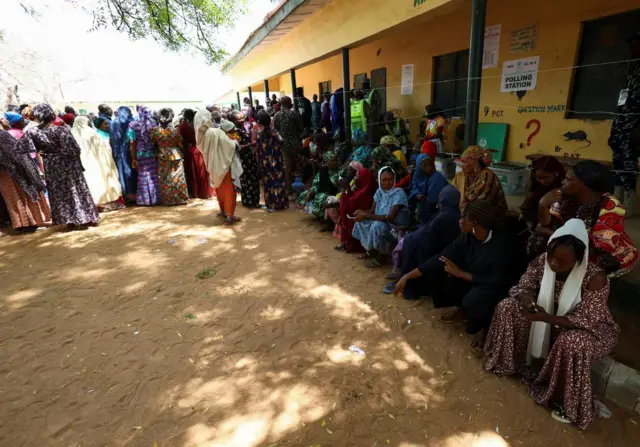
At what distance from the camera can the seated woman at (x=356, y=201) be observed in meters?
4.68

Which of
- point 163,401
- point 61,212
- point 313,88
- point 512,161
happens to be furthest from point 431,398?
point 313,88

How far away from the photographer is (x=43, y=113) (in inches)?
207

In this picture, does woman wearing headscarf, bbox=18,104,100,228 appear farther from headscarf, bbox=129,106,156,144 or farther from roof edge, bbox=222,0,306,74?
roof edge, bbox=222,0,306,74

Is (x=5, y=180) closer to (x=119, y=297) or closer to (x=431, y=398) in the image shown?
(x=119, y=297)

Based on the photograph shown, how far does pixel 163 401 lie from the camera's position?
248cm

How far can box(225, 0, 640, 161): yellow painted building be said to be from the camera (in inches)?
186

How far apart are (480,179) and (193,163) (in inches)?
238

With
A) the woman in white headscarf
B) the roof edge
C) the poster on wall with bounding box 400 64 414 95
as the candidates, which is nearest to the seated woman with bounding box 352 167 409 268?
the woman in white headscarf

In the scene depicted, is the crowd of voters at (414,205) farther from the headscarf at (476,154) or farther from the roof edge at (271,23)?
the roof edge at (271,23)

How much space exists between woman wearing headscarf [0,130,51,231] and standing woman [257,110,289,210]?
3651 mm

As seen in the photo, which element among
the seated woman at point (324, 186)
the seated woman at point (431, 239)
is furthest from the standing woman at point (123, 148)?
the seated woman at point (431, 239)

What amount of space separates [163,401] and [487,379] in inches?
89.3

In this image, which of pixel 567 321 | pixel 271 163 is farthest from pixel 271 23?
pixel 567 321

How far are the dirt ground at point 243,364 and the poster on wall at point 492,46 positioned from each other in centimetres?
437
